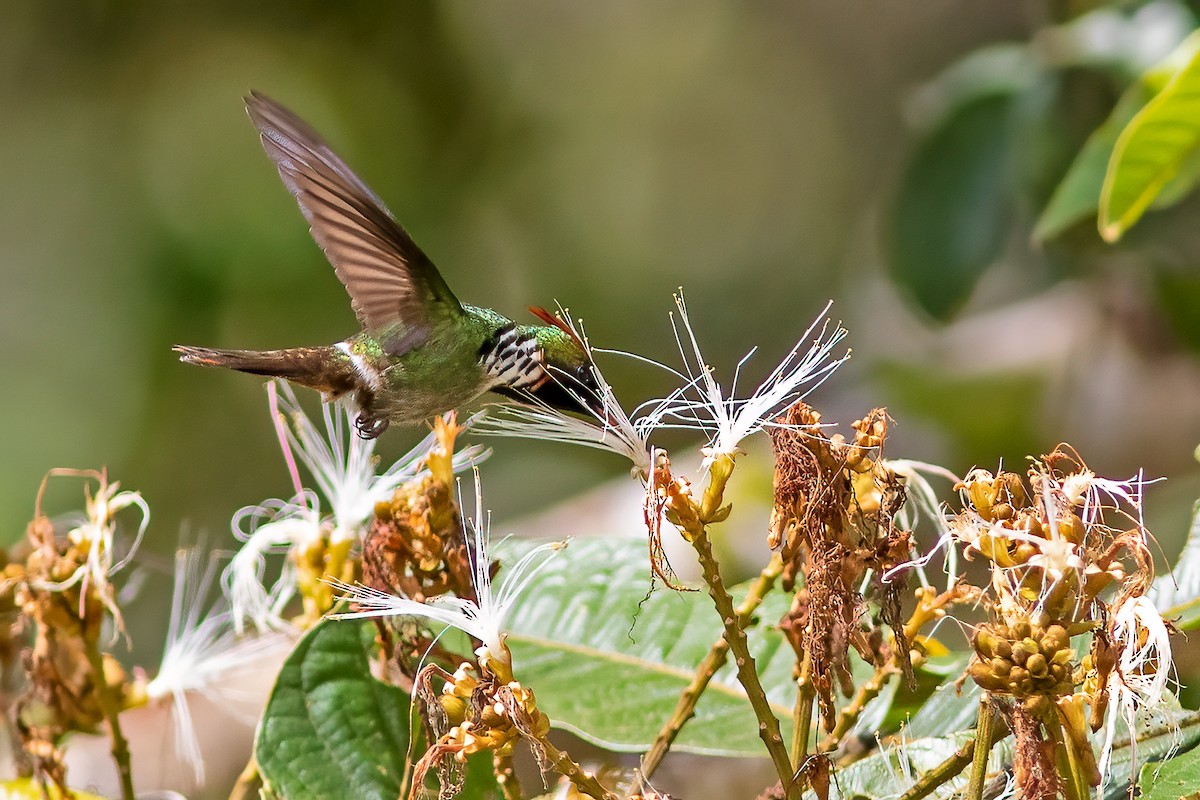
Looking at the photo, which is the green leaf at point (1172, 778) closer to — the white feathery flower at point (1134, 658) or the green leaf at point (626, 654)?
the white feathery flower at point (1134, 658)

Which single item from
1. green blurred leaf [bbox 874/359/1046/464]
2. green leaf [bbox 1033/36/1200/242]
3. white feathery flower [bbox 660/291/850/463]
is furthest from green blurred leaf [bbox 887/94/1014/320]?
white feathery flower [bbox 660/291/850/463]

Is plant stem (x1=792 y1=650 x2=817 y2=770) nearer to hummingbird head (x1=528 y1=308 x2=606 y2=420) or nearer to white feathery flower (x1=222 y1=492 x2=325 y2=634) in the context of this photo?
hummingbird head (x1=528 y1=308 x2=606 y2=420)

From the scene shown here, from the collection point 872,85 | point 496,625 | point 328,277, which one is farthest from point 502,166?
point 496,625

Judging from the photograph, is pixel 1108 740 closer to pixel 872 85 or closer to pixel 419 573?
pixel 419 573

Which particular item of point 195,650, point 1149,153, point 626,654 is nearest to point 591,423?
point 626,654

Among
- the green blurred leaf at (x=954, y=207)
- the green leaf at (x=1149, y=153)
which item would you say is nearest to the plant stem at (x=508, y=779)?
the green leaf at (x=1149, y=153)

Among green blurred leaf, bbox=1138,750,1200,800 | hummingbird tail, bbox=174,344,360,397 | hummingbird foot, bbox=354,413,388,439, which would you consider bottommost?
green blurred leaf, bbox=1138,750,1200,800
